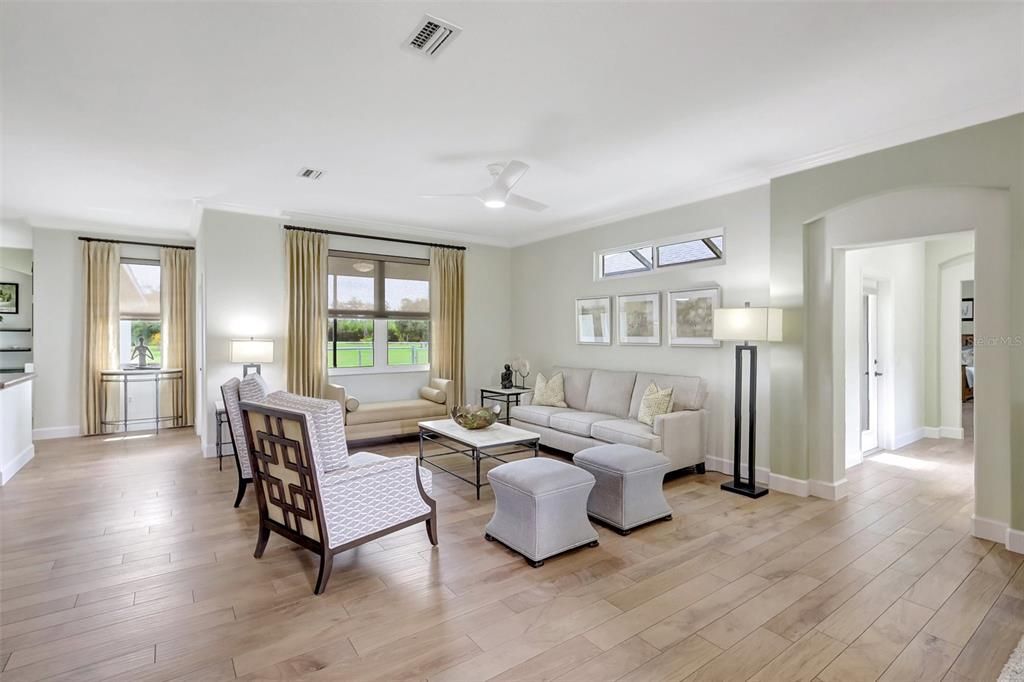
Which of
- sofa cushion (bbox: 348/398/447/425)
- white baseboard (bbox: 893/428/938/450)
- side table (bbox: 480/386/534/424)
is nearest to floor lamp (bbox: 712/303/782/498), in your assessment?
white baseboard (bbox: 893/428/938/450)

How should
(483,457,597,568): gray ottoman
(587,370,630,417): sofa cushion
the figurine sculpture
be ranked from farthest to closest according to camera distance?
the figurine sculpture < (587,370,630,417): sofa cushion < (483,457,597,568): gray ottoman

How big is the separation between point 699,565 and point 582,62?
9.62 ft

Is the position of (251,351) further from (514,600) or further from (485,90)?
(514,600)

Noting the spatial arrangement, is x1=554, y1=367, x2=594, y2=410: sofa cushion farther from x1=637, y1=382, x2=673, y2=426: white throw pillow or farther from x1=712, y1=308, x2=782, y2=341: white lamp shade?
x1=712, y1=308, x2=782, y2=341: white lamp shade

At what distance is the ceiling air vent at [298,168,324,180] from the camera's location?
175 inches

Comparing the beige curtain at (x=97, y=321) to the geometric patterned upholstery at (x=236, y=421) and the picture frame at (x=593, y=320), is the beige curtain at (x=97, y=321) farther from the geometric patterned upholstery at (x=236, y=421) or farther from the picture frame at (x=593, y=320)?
the picture frame at (x=593, y=320)

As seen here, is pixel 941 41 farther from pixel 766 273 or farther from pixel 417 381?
pixel 417 381

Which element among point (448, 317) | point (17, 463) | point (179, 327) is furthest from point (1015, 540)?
point (179, 327)

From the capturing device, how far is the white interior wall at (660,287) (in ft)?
15.0

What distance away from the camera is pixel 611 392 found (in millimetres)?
5613

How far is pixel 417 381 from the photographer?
699cm

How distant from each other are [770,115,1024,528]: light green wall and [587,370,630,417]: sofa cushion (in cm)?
143

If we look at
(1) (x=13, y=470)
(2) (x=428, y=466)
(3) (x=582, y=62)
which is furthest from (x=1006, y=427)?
(1) (x=13, y=470)

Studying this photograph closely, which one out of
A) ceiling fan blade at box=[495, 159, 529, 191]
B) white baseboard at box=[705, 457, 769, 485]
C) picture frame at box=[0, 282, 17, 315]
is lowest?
white baseboard at box=[705, 457, 769, 485]
